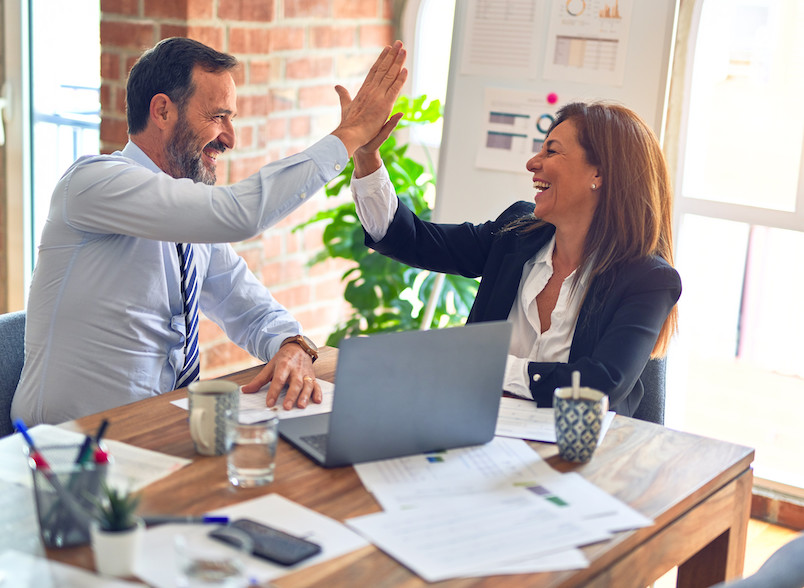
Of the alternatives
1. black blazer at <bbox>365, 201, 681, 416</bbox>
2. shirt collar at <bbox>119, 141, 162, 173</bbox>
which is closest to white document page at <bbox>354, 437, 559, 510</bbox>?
black blazer at <bbox>365, 201, 681, 416</bbox>

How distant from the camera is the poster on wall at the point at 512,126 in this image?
2.70 m

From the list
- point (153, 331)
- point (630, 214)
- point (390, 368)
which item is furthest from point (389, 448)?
point (630, 214)

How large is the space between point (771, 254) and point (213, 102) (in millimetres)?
2325

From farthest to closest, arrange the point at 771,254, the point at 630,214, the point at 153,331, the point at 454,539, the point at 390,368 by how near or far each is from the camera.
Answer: the point at 771,254 < the point at 630,214 < the point at 153,331 < the point at 390,368 < the point at 454,539

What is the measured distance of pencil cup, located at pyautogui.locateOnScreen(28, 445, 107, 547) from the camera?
3.51ft

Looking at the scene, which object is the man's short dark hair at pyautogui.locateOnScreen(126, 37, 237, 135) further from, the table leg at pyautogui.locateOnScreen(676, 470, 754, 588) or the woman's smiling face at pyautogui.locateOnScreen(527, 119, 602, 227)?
the table leg at pyautogui.locateOnScreen(676, 470, 754, 588)

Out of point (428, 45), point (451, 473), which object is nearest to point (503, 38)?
point (428, 45)

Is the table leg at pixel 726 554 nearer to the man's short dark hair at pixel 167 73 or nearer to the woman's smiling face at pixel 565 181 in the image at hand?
the woman's smiling face at pixel 565 181

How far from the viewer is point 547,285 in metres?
2.06

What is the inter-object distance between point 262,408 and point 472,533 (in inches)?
20.9

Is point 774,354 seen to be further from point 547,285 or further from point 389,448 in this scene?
point 389,448

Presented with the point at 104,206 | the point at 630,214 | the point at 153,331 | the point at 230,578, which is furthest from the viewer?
the point at 630,214

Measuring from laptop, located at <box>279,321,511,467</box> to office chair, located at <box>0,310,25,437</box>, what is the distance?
0.63 m

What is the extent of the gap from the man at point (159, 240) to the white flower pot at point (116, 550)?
580 mm
